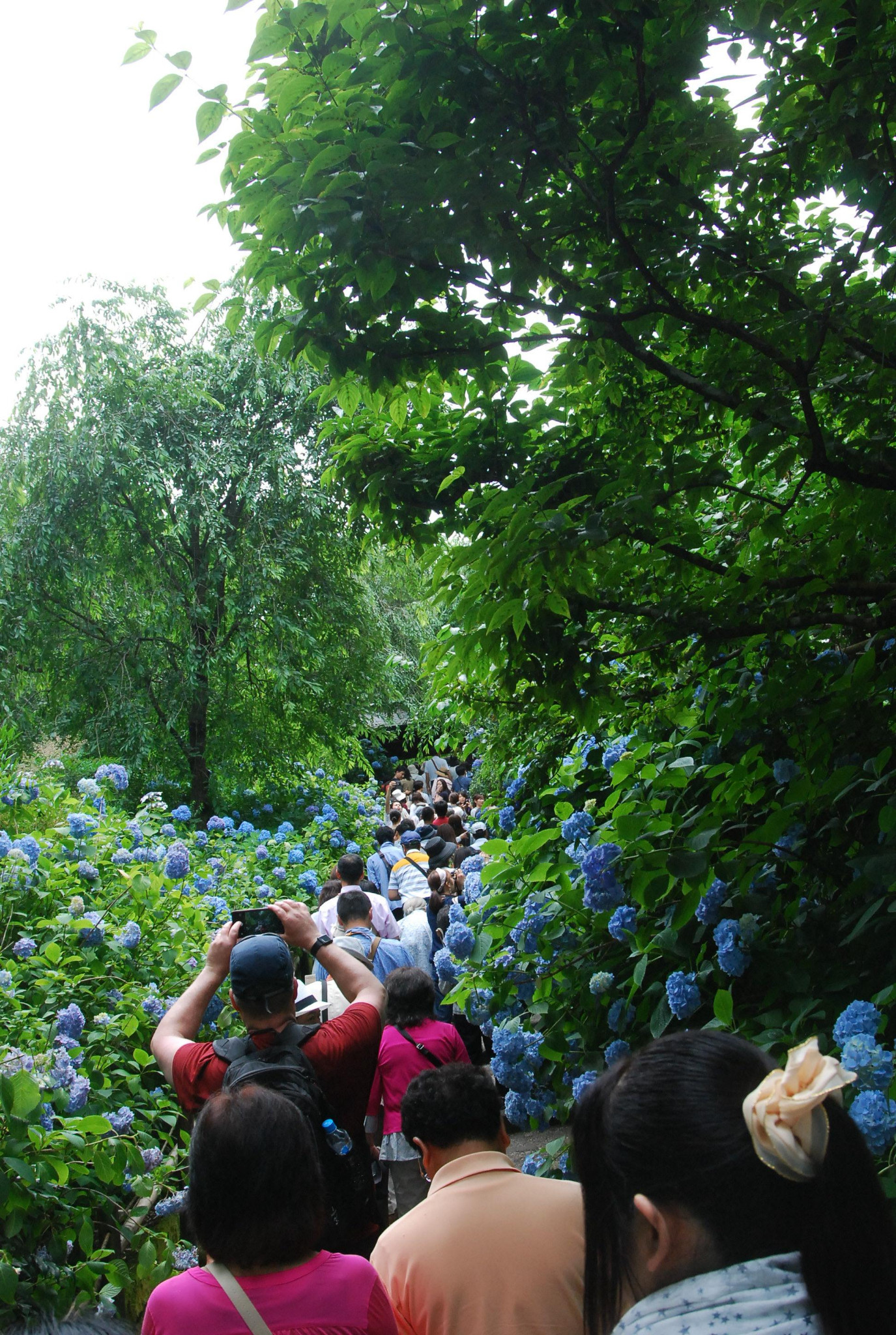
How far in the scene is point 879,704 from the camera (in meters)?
2.69

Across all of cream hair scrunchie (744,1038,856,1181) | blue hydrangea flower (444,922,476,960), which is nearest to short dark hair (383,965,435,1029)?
blue hydrangea flower (444,922,476,960)

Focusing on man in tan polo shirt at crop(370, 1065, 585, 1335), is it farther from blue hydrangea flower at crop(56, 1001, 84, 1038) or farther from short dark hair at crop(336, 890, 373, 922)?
short dark hair at crop(336, 890, 373, 922)

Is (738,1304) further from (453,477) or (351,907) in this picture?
(351,907)

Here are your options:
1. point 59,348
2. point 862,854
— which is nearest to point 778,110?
point 862,854

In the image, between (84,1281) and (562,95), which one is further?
(84,1281)

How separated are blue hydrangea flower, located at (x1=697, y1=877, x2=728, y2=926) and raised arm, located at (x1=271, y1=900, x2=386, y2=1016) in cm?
92

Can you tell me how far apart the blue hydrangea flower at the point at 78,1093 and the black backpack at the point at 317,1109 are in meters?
0.53

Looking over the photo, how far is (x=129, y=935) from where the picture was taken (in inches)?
149

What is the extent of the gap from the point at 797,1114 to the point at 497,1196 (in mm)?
1111

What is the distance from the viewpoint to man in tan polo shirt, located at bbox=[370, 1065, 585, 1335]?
175cm

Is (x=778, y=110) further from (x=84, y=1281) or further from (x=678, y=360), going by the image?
(x=84, y=1281)

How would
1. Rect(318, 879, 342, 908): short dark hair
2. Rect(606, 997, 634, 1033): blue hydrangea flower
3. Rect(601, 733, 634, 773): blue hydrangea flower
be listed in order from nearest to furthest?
Rect(606, 997, 634, 1033): blue hydrangea flower, Rect(601, 733, 634, 773): blue hydrangea flower, Rect(318, 879, 342, 908): short dark hair

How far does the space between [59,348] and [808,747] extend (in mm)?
11167

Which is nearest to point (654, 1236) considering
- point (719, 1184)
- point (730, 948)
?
point (719, 1184)
